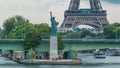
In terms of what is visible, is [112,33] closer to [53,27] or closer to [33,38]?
[33,38]

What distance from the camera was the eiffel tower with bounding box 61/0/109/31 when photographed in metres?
187

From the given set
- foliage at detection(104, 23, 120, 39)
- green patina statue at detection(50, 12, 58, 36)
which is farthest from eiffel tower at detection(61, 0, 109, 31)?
green patina statue at detection(50, 12, 58, 36)

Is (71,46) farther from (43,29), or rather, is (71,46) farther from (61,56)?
(43,29)

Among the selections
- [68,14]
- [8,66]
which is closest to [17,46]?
[8,66]

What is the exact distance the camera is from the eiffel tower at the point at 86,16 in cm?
18738

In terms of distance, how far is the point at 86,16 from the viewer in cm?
19288

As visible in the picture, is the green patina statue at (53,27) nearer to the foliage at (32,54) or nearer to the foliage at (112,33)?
the foliage at (32,54)

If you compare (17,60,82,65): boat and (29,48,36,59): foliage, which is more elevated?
(29,48,36,59): foliage

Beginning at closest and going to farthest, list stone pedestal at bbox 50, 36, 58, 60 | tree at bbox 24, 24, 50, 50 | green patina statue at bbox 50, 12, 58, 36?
stone pedestal at bbox 50, 36, 58, 60
green patina statue at bbox 50, 12, 58, 36
tree at bbox 24, 24, 50, 50

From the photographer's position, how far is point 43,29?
114 metres

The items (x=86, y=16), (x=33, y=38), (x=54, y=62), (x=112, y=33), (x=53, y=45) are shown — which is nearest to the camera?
(x=54, y=62)

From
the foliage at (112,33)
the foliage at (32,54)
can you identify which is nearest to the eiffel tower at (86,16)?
the foliage at (112,33)

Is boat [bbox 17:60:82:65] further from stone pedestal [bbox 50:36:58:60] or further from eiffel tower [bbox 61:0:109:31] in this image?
eiffel tower [bbox 61:0:109:31]

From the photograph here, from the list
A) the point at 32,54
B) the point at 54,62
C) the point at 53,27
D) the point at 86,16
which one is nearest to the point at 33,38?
the point at 32,54
